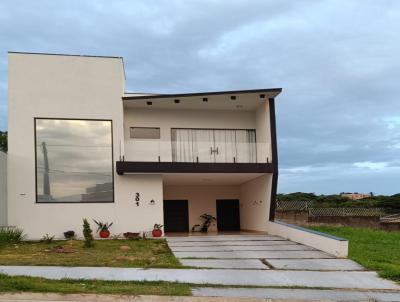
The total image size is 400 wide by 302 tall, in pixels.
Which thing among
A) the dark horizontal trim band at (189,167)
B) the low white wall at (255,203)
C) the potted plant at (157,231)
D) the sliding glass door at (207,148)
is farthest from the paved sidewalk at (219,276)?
the sliding glass door at (207,148)

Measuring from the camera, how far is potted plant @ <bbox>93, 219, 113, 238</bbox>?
63.9 ft

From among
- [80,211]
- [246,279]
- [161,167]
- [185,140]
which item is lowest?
[246,279]

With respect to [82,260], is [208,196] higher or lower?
higher

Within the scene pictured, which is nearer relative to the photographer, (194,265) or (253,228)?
(194,265)

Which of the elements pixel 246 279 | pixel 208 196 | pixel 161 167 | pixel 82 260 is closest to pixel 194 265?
pixel 246 279

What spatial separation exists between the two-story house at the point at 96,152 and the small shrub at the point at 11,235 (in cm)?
52

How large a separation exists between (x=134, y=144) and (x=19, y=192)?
494cm

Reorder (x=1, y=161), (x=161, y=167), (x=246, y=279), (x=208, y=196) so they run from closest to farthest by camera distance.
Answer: (x=246, y=279)
(x=1, y=161)
(x=161, y=167)
(x=208, y=196)

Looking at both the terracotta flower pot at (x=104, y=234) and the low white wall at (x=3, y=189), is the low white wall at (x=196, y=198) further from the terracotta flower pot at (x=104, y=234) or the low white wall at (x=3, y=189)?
the low white wall at (x=3, y=189)

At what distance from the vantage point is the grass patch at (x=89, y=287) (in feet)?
29.7

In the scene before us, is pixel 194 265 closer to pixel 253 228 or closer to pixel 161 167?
pixel 161 167

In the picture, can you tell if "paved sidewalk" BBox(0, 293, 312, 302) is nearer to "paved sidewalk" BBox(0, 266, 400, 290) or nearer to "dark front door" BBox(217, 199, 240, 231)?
"paved sidewalk" BBox(0, 266, 400, 290)

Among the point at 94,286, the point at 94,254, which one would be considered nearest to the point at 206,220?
the point at 94,254

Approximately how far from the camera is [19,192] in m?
19.3
